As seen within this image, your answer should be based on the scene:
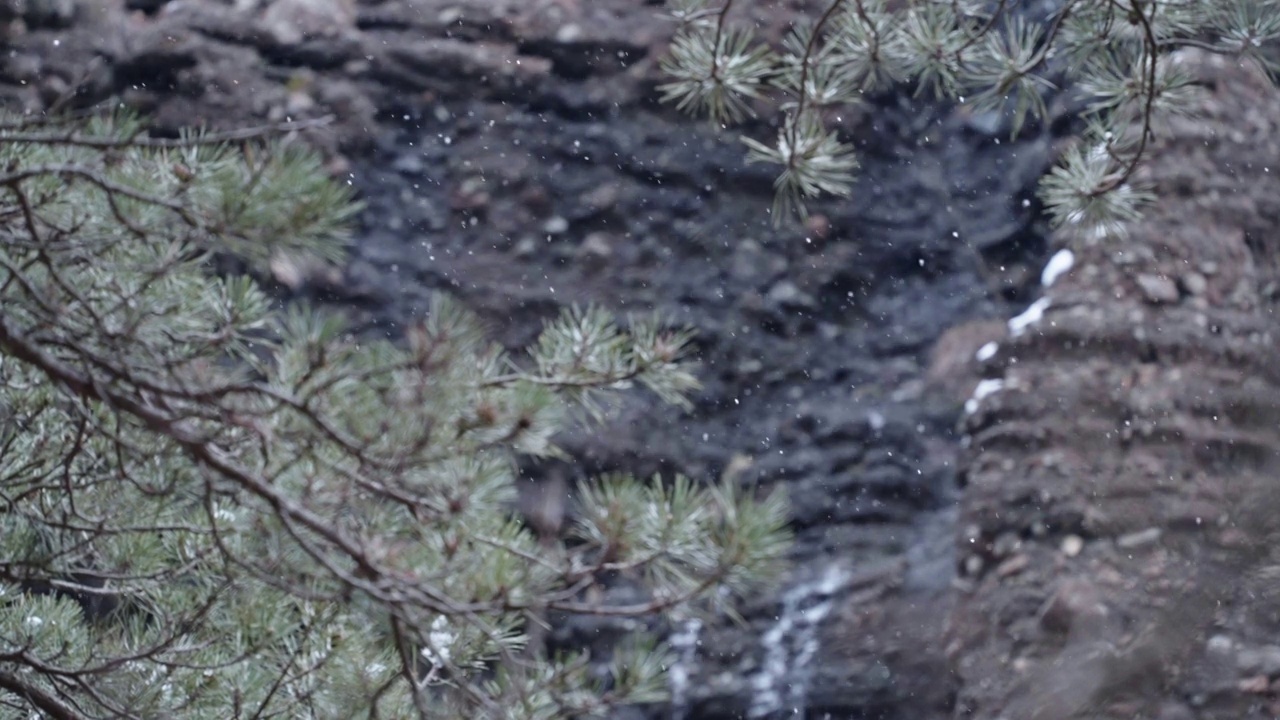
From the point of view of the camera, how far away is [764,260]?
3432mm

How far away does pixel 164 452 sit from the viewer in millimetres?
1084

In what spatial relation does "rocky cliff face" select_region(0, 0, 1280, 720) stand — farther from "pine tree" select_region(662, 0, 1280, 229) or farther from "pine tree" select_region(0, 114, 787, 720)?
"pine tree" select_region(0, 114, 787, 720)

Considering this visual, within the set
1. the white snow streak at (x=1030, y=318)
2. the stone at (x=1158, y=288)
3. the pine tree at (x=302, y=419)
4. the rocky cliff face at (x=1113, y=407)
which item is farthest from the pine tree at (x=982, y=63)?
the white snow streak at (x=1030, y=318)

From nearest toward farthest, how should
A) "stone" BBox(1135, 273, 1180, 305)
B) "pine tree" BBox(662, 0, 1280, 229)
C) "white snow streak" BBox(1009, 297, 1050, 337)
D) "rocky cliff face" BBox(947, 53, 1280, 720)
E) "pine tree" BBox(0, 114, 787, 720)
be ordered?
"pine tree" BBox(0, 114, 787, 720) → "pine tree" BBox(662, 0, 1280, 229) → "rocky cliff face" BBox(947, 53, 1280, 720) → "stone" BBox(1135, 273, 1180, 305) → "white snow streak" BBox(1009, 297, 1050, 337)

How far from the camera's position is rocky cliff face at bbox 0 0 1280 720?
8.55 feet

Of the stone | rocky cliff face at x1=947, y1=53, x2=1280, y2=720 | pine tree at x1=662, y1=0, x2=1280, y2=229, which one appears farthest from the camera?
the stone

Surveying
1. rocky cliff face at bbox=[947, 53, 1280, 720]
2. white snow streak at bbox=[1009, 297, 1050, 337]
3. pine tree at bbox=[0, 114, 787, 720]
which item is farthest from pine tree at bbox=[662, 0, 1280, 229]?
white snow streak at bbox=[1009, 297, 1050, 337]

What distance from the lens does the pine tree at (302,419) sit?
967 mm

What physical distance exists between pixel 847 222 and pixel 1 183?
2797 mm

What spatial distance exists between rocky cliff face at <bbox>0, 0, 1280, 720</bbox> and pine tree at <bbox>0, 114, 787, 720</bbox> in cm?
158

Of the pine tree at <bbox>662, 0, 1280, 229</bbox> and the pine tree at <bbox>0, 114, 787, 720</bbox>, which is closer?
the pine tree at <bbox>0, 114, 787, 720</bbox>

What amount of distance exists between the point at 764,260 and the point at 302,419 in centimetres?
251

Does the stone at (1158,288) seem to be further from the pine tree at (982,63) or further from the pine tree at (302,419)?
the pine tree at (302,419)

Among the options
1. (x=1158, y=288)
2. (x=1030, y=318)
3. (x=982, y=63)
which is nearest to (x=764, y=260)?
(x=1030, y=318)
